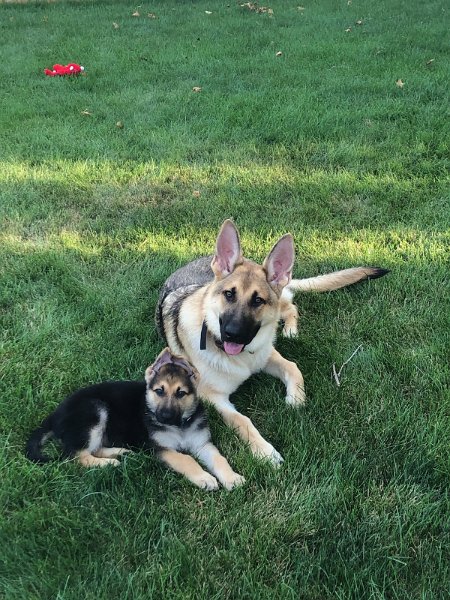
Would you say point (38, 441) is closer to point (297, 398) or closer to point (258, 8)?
point (297, 398)

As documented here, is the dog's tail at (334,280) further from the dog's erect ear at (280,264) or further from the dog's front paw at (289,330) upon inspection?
the dog's erect ear at (280,264)

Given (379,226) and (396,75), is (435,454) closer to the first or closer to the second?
(379,226)

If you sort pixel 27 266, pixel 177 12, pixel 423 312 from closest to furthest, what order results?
pixel 423 312
pixel 27 266
pixel 177 12

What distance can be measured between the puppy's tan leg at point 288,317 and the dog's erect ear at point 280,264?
1.77 ft

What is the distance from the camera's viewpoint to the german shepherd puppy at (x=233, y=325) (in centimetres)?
312

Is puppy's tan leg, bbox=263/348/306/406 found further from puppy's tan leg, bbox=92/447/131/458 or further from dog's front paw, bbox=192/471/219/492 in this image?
puppy's tan leg, bbox=92/447/131/458

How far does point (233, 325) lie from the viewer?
3.04m

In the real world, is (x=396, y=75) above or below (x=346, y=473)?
above

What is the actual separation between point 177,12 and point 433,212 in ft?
30.7

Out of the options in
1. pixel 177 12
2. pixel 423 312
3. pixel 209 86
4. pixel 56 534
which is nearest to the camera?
pixel 56 534

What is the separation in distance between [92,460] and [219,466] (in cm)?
62

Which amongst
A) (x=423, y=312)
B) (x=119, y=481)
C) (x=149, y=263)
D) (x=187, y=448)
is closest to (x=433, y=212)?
(x=423, y=312)

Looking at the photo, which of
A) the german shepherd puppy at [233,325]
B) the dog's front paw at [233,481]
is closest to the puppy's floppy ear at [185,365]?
the german shepherd puppy at [233,325]

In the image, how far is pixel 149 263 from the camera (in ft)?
14.7
